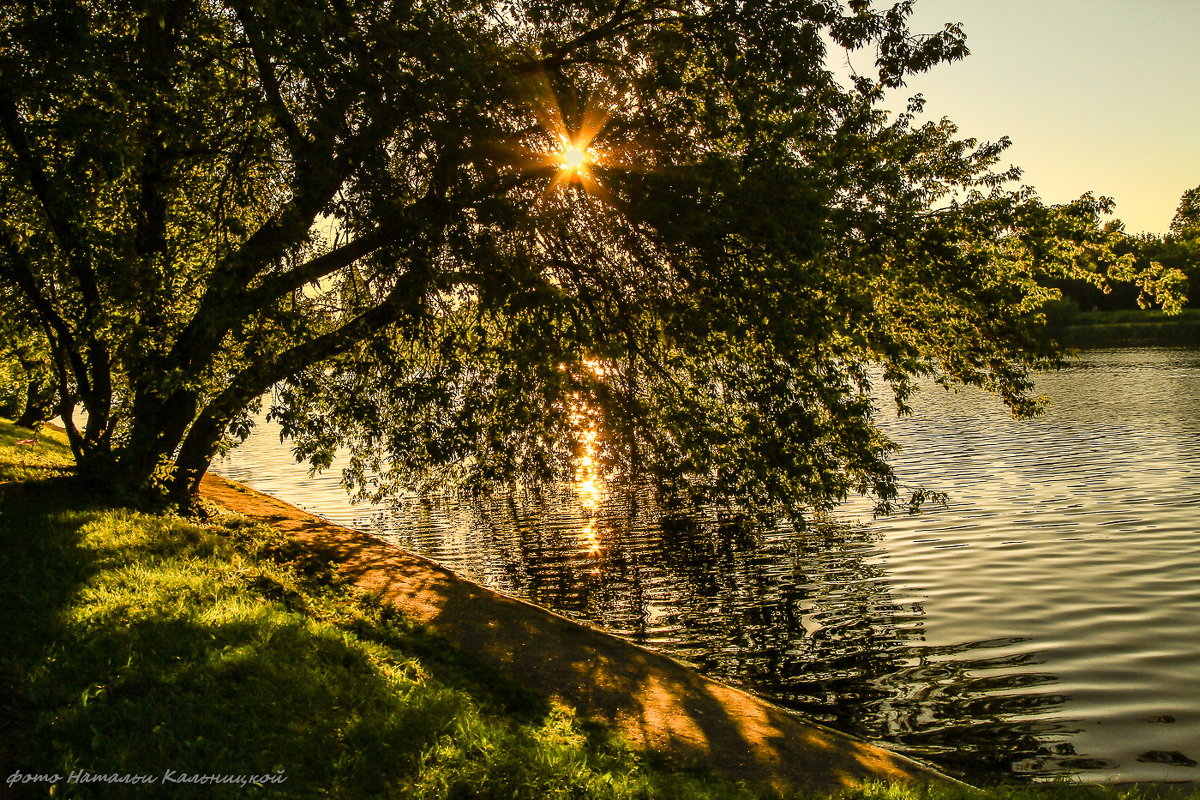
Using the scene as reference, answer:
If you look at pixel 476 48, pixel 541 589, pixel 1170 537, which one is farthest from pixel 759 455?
pixel 1170 537

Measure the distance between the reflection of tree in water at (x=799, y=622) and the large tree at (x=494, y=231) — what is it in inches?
91.9

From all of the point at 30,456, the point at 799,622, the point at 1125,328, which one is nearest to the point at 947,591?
the point at 799,622

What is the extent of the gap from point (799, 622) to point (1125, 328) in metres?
98.5

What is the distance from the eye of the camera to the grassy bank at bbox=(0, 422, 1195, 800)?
5770 mm

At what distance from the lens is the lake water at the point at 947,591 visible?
9.56m

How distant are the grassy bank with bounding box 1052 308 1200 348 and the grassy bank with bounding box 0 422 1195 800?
84.1 meters

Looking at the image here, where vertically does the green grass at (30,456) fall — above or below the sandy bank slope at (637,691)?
above

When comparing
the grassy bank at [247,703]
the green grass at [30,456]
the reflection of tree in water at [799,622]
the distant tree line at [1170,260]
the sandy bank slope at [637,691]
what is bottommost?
the reflection of tree in water at [799,622]

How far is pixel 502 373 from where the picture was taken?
12148 mm

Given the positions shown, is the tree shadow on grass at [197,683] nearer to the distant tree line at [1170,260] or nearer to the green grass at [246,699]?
the green grass at [246,699]

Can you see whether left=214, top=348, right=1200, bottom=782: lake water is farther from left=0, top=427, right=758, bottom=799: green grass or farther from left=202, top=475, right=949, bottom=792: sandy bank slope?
left=0, top=427, right=758, bottom=799: green grass

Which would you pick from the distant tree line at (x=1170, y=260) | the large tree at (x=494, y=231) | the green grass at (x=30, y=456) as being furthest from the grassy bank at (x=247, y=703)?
the distant tree line at (x=1170, y=260)

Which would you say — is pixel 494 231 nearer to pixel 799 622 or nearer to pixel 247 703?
pixel 247 703

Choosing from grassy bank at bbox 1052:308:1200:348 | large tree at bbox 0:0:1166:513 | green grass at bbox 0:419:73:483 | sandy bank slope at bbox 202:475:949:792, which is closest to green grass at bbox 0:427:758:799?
sandy bank slope at bbox 202:475:949:792
